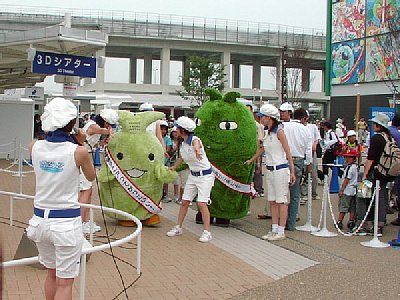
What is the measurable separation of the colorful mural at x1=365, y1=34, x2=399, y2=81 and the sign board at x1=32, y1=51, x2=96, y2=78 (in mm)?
36813

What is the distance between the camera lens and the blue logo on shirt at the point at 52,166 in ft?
14.2

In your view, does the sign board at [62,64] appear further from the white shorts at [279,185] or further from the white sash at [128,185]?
the white shorts at [279,185]

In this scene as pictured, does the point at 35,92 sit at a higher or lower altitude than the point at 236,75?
lower

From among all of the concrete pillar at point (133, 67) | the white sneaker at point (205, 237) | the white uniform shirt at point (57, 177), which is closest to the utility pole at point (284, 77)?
the concrete pillar at point (133, 67)

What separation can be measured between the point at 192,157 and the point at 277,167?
1.29 m

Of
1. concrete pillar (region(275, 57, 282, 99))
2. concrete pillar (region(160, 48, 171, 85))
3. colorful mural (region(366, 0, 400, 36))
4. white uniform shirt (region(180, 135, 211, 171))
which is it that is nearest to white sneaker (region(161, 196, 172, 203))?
white uniform shirt (region(180, 135, 211, 171))

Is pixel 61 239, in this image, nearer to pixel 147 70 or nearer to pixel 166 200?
pixel 166 200

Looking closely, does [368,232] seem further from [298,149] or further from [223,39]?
[223,39]

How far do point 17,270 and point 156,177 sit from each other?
10.00 feet

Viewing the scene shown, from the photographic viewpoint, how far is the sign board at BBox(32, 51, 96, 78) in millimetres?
12008

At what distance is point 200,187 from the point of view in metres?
8.56

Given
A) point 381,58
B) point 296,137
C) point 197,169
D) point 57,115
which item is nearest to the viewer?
point 57,115

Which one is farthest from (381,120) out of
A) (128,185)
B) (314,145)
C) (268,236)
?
(128,185)

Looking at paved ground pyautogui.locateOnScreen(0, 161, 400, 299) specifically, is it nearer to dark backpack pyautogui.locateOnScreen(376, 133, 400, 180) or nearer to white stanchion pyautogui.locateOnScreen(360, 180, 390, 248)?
white stanchion pyautogui.locateOnScreen(360, 180, 390, 248)
